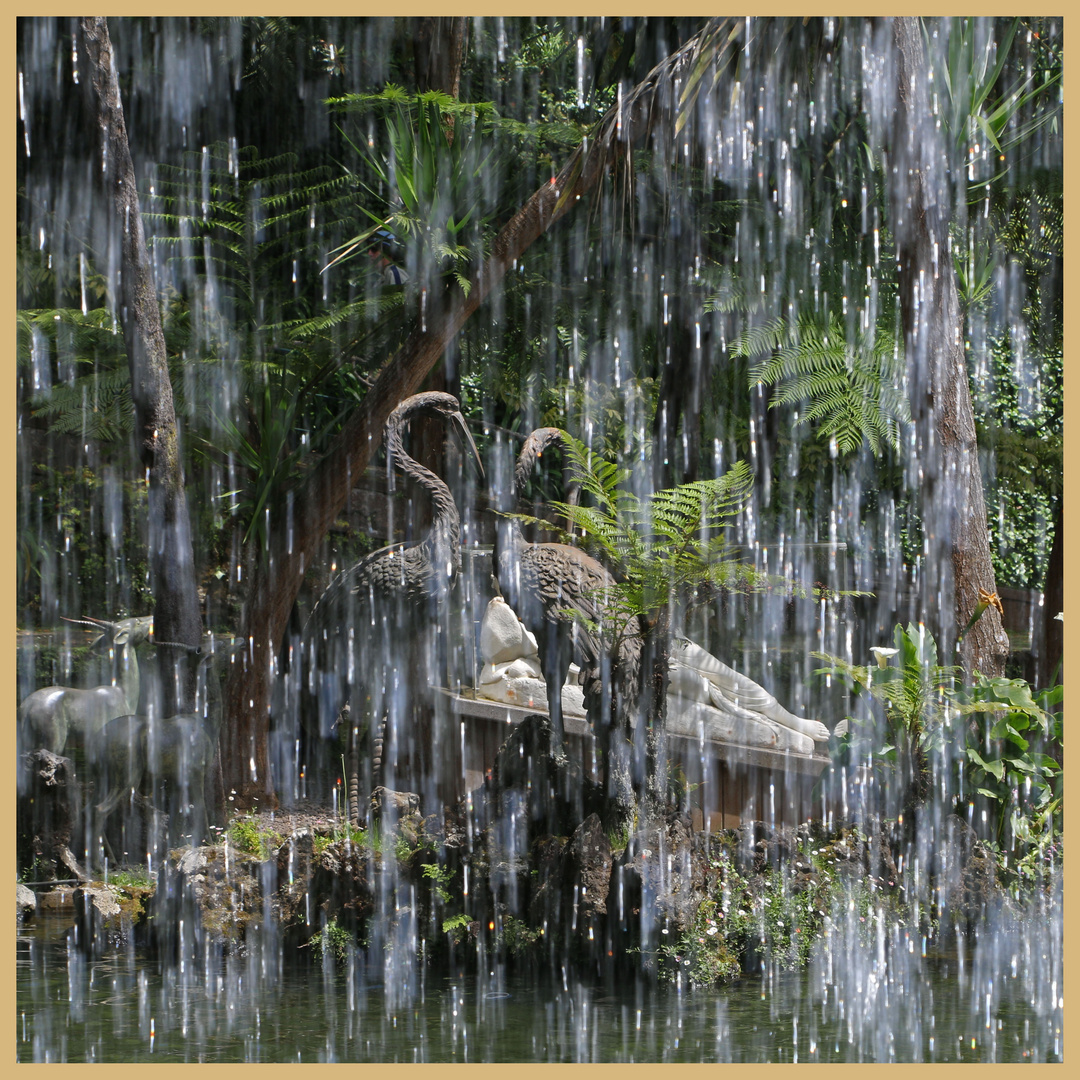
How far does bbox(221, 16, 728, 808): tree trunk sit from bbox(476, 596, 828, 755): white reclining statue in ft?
3.57

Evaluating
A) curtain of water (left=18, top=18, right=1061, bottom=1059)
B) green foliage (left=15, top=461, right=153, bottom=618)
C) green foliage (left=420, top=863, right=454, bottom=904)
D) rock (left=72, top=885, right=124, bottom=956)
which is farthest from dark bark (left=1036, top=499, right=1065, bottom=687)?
green foliage (left=15, top=461, right=153, bottom=618)

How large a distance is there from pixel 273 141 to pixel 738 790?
235 inches

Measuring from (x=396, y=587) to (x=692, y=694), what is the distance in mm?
1667

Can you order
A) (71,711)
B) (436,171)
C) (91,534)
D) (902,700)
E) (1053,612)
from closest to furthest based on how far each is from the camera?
(902,700) < (71,711) < (436,171) < (1053,612) < (91,534)

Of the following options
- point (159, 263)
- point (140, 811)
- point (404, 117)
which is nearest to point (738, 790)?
point (140, 811)

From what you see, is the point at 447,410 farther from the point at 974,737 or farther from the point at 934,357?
the point at 974,737

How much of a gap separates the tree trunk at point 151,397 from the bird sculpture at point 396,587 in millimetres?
681

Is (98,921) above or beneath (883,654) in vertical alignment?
beneath

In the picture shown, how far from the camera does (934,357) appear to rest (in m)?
5.17

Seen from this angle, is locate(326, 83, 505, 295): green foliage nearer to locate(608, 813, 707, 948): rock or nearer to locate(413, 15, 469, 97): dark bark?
locate(413, 15, 469, 97): dark bark

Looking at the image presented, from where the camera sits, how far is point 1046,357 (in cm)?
778

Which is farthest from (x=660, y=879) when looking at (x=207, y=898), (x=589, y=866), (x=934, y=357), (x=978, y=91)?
(x=978, y=91)

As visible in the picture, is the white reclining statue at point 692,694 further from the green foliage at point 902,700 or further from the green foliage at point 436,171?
the green foliage at point 436,171

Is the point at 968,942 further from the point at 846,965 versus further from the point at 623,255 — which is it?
the point at 623,255
